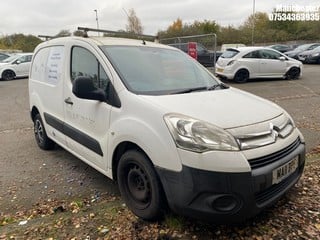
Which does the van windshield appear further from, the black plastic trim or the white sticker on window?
the white sticker on window

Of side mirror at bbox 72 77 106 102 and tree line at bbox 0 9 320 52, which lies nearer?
side mirror at bbox 72 77 106 102

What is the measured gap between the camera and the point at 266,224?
2.82 metres

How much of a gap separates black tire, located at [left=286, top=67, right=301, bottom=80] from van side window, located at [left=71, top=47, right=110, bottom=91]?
12.0 meters

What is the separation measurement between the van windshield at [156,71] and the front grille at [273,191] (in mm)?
1262

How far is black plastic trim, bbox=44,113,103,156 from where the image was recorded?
11.2 feet

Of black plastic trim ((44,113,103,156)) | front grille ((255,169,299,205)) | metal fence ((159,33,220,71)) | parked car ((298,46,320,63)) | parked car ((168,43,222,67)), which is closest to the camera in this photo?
front grille ((255,169,299,205))

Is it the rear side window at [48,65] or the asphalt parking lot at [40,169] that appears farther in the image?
the rear side window at [48,65]

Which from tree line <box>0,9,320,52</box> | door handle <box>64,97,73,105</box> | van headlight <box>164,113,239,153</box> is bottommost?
van headlight <box>164,113,239,153</box>

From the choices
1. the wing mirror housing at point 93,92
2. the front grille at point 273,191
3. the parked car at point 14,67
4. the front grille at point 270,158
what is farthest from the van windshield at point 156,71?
the parked car at point 14,67

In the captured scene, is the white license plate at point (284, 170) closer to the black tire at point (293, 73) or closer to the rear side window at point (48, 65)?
the rear side window at point (48, 65)

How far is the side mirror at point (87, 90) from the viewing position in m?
3.09

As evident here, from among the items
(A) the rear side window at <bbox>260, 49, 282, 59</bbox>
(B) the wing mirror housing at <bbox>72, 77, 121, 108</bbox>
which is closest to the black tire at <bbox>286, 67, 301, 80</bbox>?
(A) the rear side window at <bbox>260, 49, 282, 59</bbox>

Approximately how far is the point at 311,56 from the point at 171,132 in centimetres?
2168

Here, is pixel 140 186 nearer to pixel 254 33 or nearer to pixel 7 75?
pixel 7 75
